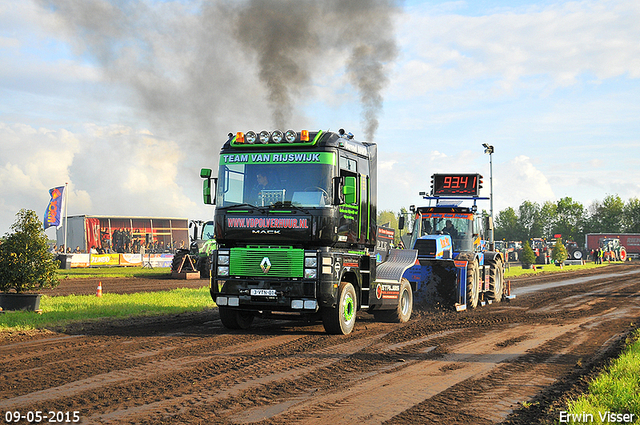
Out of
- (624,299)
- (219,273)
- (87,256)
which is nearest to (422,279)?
(219,273)

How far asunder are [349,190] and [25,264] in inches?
294

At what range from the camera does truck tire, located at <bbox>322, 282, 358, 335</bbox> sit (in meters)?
10.1

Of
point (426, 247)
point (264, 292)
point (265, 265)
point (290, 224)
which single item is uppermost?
point (290, 224)

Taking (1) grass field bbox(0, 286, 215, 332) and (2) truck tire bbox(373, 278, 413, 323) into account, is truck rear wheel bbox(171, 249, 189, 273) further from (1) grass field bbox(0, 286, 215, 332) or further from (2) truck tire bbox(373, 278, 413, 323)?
(2) truck tire bbox(373, 278, 413, 323)

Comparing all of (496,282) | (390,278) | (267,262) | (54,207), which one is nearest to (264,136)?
(267,262)

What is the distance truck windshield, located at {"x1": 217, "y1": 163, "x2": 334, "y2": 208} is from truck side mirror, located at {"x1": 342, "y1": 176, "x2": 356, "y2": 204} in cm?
25

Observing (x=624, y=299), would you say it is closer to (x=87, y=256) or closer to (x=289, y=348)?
(x=289, y=348)

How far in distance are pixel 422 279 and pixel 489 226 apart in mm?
3133

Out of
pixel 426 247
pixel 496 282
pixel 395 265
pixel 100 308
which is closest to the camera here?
pixel 395 265

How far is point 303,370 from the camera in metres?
7.41

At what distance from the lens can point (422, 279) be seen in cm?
1525

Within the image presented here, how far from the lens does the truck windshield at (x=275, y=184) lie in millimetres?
9828

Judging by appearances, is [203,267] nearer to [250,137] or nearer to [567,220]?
[250,137]

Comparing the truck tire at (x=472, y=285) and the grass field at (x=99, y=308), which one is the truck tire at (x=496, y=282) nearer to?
the truck tire at (x=472, y=285)
